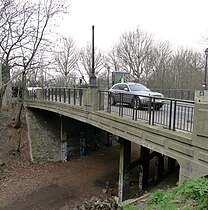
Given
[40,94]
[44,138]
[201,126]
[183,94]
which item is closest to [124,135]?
[201,126]

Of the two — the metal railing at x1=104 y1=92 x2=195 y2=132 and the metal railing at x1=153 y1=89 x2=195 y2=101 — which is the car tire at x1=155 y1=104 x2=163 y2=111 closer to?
the metal railing at x1=104 y1=92 x2=195 y2=132

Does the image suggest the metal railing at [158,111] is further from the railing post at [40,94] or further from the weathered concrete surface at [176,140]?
the railing post at [40,94]

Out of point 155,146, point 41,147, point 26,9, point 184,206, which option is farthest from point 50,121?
point 184,206

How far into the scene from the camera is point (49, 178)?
639 inches

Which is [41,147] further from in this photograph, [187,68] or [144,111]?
[187,68]

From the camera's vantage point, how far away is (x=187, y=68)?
38719mm

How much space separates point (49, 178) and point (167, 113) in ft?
36.7

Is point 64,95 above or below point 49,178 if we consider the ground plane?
above

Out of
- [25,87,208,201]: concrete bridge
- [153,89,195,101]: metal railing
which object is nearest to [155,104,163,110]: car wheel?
[25,87,208,201]: concrete bridge

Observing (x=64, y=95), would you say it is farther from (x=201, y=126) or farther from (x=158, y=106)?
(x=201, y=126)

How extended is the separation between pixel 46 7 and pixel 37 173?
14475mm

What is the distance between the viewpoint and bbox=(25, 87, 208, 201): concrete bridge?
588cm

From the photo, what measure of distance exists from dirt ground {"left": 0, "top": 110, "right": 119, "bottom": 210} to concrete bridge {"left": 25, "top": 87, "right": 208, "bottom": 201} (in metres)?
1.54

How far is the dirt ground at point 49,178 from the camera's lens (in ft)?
43.0
